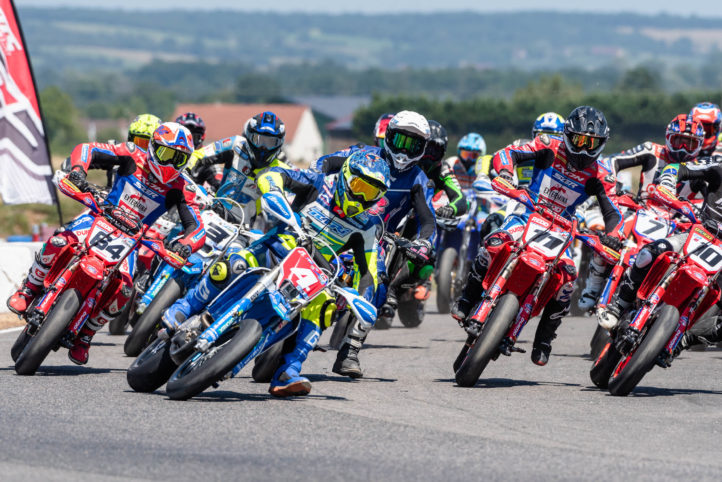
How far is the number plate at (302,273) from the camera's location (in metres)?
8.16

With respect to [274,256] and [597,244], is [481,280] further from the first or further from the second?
[274,256]

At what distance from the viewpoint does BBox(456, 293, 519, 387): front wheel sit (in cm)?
940

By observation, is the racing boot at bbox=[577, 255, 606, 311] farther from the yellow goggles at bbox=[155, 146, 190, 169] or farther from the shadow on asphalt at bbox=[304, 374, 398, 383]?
the yellow goggles at bbox=[155, 146, 190, 169]

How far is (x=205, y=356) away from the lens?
26.0ft

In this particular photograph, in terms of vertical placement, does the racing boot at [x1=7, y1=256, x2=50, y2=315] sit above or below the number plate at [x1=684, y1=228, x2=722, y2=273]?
below

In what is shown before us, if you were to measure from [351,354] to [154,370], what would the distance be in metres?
2.20

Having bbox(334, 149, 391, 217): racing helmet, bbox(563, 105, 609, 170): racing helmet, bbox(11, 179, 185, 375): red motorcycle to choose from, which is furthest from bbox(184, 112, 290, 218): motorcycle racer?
bbox(334, 149, 391, 217): racing helmet

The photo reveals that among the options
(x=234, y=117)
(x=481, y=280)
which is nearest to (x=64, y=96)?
(x=234, y=117)

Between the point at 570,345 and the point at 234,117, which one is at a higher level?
the point at 570,345

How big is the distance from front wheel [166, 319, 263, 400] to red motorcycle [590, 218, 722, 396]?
9.45 ft

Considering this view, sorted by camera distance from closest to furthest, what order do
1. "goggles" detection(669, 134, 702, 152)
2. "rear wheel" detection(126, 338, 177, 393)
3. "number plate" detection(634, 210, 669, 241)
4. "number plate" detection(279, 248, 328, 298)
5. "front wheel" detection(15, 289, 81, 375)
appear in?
"number plate" detection(279, 248, 328, 298), "rear wheel" detection(126, 338, 177, 393), "front wheel" detection(15, 289, 81, 375), "number plate" detection(634, 210, 669, 241), "goggles" detection(669, 134, 702, 152)

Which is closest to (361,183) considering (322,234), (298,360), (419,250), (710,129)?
(322,234)

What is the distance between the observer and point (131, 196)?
33.7ft

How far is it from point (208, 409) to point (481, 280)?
320 cm
